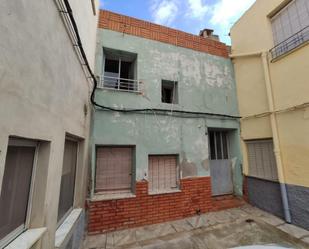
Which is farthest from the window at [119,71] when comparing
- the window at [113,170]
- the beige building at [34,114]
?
the beige building at [34,114]

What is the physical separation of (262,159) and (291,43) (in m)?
3.45

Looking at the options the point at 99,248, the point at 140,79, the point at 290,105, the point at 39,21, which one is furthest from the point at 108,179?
the point at 290,105

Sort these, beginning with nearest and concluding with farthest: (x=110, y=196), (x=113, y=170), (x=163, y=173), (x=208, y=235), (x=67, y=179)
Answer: (x=67, y=179), (x=208, y=235), (x=110, y=196), (x=113, y=170), (x=163, y=173)

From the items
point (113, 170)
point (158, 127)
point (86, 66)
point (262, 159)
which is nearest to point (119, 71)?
point (86, 66)

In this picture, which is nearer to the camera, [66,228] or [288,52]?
[66,228]

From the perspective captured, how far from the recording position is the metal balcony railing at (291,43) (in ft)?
13.2

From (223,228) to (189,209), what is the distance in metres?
0.96

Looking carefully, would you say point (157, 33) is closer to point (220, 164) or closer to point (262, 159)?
point (220, 164)

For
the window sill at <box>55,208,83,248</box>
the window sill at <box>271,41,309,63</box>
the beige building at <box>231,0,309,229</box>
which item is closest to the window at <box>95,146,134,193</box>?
the window sill at <box>55,208,83,248</box>

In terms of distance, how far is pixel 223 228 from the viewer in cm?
383

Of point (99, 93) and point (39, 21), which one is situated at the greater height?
point (99, 93)

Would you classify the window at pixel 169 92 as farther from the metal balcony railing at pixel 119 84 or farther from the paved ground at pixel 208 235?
the paved ground at pixel 208 235

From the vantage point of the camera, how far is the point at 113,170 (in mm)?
4129

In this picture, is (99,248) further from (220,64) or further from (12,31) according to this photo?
(220,64)
